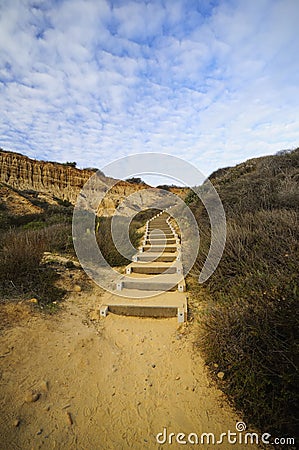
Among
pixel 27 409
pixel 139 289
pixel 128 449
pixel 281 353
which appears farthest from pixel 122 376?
pixel 139 289

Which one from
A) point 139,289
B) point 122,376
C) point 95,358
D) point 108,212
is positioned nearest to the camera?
point 122,376

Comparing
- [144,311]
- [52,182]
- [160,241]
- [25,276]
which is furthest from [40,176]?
[144,311]

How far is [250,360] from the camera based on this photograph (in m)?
1.75

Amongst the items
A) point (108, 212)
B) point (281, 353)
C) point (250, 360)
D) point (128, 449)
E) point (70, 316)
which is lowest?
point (128, 449)

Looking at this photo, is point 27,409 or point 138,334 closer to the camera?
point 27,409

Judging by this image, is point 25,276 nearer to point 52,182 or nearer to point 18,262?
point 18,262

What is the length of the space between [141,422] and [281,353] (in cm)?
119

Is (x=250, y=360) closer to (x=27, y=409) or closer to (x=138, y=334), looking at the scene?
(x=138, y=334)

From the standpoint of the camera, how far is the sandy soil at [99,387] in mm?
1626
